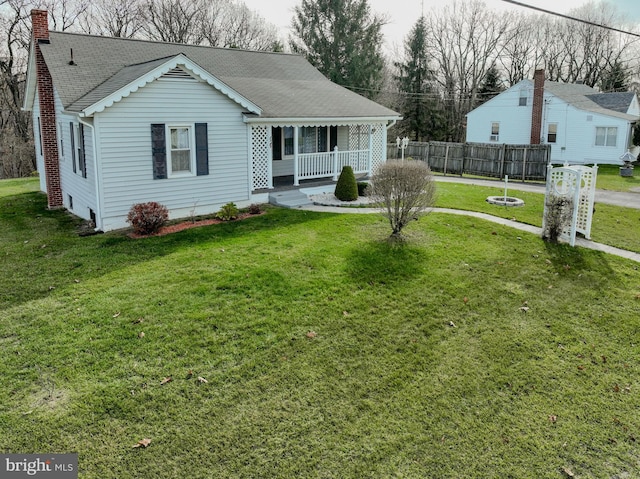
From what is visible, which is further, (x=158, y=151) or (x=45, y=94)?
(x=45, y=94)

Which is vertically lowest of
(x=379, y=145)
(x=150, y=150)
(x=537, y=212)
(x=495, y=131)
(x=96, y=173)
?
(x=537, y=212)

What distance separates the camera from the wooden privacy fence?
23875mm

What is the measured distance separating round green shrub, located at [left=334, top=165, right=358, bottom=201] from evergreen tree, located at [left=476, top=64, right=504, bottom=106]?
109ft

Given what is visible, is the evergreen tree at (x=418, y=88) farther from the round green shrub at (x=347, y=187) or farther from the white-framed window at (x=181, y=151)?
the white-framed window at (x=181, y=151)

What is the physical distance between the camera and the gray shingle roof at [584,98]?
32.1 metres

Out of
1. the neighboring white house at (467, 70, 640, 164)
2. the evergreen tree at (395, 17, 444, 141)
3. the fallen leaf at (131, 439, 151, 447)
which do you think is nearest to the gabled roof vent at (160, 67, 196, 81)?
the fallen leaf at (131, 439, 151, 447)

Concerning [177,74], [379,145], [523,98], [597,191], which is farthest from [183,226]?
[523,98]

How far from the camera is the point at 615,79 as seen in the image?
48062mm

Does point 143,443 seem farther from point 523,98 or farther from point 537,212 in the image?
point 523,98

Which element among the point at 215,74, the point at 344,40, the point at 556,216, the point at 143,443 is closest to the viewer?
the point at 143,443

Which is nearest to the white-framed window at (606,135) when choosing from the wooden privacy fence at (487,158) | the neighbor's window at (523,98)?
the neighbor's window at (523,98)

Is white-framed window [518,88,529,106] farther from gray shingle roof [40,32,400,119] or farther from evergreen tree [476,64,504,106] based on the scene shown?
gray shingle roof [40,32,400,119]

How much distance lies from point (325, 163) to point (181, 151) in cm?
613

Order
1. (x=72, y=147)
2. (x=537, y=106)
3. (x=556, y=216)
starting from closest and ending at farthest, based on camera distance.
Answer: (x=556, y=216)
(x=72, y=147)
(x=537, y=106)
